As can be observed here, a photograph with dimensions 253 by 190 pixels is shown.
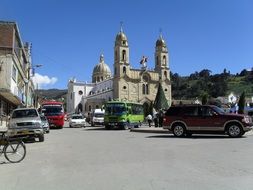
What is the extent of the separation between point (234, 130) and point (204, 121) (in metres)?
1.69

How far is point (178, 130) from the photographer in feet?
81.8

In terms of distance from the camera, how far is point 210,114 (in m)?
24.2

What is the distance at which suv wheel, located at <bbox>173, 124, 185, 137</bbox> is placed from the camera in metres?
24.8

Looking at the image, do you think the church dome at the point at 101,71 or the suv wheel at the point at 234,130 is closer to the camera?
the suv wheel at the point at 234,130

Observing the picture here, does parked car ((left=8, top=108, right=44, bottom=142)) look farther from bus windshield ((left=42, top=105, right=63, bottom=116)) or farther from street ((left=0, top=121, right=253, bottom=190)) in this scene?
bus windshield ((left=42, top=105, right=63, bottom=116))

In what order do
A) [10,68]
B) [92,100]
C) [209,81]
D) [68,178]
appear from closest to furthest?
[68,178] → [10,68] → [92,100] → [209,81]

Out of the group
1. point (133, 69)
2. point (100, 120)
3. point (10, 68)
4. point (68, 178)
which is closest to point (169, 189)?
point (68, 178)

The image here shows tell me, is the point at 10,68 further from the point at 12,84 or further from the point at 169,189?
the point at 169,189

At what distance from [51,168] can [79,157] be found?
8.54 feet

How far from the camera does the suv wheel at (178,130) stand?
2483 centimetres

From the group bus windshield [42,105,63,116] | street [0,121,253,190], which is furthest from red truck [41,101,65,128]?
street [0,121,253,190]

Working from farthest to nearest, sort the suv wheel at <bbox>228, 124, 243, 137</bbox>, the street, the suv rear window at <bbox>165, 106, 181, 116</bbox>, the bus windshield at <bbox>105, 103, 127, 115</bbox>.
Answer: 1. the bus windshield at <bbox>105, 103, 127, 115</bbox>
2. the suv rear window at <bbox>165, 106, 181, 116</bbox>
3. the suv wheel at <bbox>228, 124, 243, 137</bbox>
4. the street

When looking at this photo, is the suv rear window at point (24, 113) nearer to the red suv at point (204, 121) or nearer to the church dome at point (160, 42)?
the red suv at point (204, 121)

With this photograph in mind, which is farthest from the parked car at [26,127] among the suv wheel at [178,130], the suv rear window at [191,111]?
the suv rear window at [191,111]
